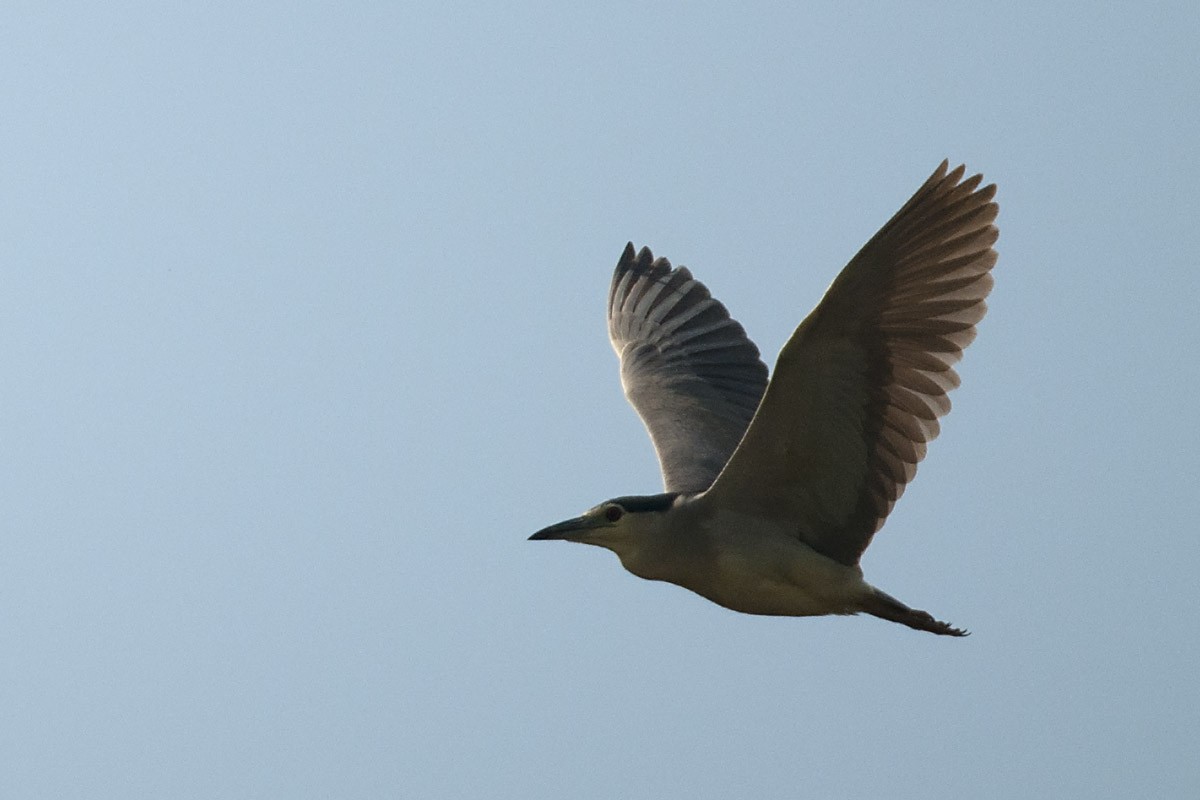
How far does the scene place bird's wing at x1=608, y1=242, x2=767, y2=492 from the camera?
38.8 feet

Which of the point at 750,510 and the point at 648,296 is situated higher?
the point at 648,296

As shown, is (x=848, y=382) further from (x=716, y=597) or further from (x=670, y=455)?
(x=670, y=455)

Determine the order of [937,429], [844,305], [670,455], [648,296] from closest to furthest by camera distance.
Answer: [844,305] < [937,429] < [670,455] < [648,296]

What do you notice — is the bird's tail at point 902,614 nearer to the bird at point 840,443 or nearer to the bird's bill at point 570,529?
the bird at point 840,443

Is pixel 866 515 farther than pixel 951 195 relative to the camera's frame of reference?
Yes

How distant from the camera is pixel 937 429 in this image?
368 inches

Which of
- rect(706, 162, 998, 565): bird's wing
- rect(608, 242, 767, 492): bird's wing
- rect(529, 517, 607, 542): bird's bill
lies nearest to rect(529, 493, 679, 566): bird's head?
rect(529, 517, 607, 542): bird's bill

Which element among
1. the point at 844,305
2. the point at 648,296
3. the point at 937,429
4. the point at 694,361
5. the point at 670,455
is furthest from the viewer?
the point at 648,296

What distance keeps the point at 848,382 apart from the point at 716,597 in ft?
5.14

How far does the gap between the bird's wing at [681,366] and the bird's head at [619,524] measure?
1.28 m

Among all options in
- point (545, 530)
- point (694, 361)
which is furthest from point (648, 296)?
point (545, 530)

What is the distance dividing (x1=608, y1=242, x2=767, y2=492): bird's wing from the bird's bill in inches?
51.8

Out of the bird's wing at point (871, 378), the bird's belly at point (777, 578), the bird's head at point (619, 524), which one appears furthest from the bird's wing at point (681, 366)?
the bird's wing at point (871, 378)

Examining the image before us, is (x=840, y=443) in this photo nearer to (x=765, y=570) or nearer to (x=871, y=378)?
(x=871, y=378)
